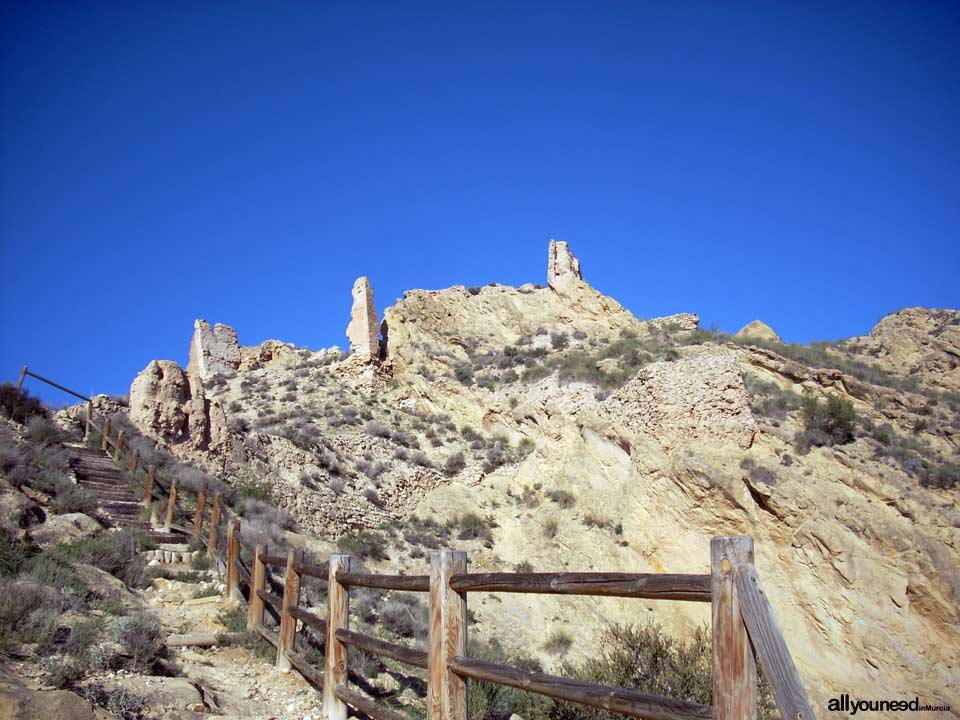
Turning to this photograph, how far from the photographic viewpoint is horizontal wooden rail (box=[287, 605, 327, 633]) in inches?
251

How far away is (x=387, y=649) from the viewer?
5.08 metres

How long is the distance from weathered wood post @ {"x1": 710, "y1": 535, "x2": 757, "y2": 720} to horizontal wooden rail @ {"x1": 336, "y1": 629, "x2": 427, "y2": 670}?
2.43 meters

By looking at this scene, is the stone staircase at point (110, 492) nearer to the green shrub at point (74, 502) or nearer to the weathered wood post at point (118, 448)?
the weathered wood post at point (118, 448)

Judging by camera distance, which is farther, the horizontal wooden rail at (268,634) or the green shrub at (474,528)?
the green shrub at (474,528)

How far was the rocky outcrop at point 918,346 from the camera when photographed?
29.2 metres

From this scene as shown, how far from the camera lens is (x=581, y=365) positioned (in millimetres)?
28234

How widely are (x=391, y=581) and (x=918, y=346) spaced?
37989 millimetres

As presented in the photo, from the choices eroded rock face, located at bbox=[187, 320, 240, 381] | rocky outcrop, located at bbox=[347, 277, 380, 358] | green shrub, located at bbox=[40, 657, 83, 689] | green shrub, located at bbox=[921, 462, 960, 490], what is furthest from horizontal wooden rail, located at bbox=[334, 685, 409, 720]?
eroded rock face, located at bbox=[187, 320, 240, 381]

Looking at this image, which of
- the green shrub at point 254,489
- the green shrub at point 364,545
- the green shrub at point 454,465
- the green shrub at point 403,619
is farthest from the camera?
the green shrub at point 454,465

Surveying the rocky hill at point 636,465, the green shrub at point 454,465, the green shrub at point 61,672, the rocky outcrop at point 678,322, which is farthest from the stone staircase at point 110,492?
the rocky outcrop at point 678,322

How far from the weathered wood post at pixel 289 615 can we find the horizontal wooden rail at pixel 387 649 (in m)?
1.63

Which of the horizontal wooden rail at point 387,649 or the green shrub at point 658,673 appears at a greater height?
the horizontal wooden rail at point 387,649

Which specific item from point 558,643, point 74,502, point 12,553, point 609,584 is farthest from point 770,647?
point 558,643

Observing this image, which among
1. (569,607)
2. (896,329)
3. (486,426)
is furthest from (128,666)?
(896,329)
